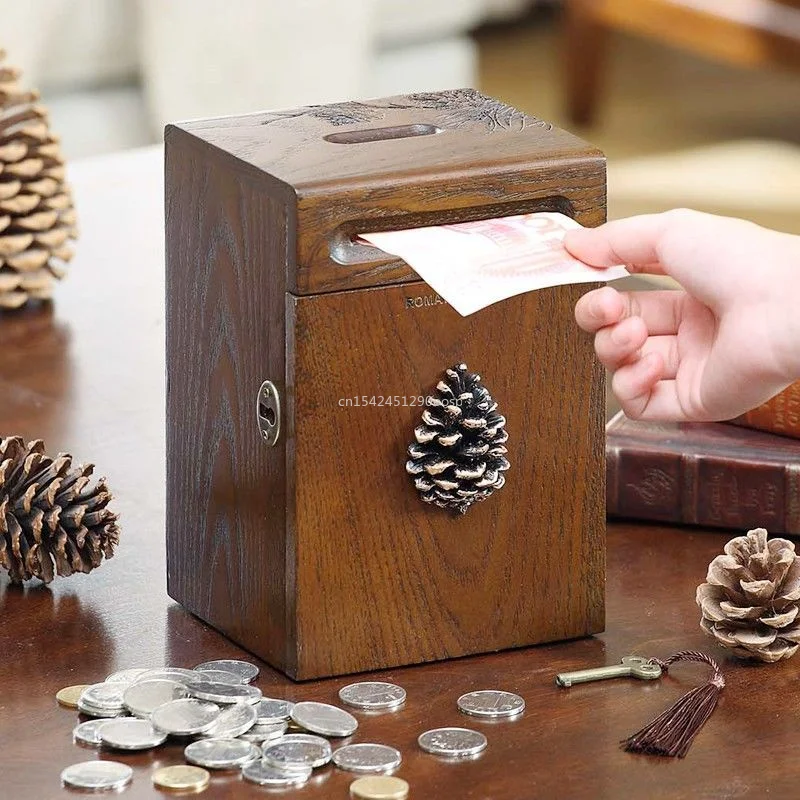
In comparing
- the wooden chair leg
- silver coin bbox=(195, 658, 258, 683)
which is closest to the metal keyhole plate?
silver coin bbox=(195, 658, 258, 683)

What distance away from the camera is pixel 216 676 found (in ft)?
2.51

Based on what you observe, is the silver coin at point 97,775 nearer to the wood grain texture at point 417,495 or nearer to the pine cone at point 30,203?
the wood grain texture at point 417,495

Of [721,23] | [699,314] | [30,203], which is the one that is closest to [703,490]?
[699,314]

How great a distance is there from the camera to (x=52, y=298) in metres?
1.36

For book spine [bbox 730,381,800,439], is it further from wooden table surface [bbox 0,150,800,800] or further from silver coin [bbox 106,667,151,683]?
silver coin [bbox 106,667,151,683]

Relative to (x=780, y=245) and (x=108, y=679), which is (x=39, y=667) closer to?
(x=108, y=679)

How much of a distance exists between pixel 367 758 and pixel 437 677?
0.28 ft

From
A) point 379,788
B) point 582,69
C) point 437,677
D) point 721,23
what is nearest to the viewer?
point 379,788

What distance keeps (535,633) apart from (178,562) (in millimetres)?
184

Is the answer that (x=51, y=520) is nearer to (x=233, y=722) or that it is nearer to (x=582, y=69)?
(x=233, y=722)

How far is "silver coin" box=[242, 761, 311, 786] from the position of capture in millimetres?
691

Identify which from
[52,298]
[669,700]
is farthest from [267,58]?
[669,700]

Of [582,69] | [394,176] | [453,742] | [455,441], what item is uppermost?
[394,176]

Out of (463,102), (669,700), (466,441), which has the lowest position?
(669,700)
